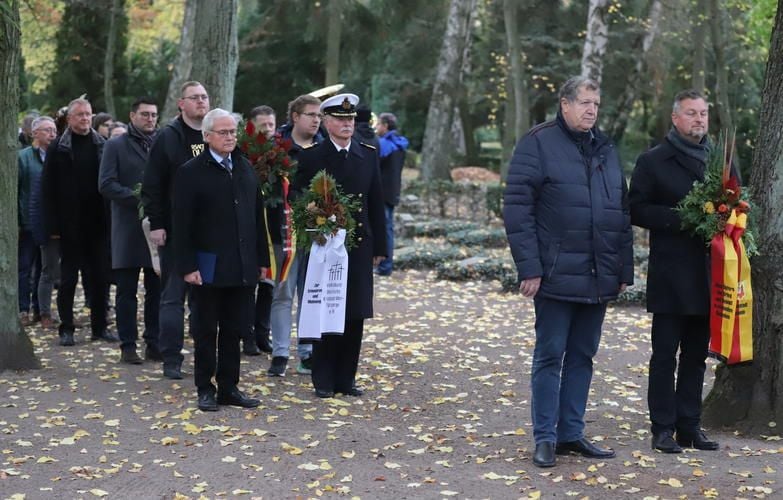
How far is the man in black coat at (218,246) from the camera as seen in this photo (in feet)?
26.3

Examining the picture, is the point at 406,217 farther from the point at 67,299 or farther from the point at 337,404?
the point at 337,404

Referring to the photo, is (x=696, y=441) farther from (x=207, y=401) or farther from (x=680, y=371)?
(x=207, y=401)

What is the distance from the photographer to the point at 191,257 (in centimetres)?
800

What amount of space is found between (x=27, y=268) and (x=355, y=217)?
5314 mm

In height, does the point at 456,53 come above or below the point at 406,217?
above

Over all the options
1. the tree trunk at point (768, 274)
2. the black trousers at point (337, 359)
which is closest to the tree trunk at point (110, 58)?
the black trousers at point (337, 359)

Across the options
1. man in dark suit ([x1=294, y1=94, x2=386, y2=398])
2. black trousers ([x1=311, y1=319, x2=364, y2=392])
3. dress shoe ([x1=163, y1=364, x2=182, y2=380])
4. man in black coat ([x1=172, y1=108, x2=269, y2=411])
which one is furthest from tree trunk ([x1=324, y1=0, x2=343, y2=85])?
man in black coat ([x1=172, y1=108, x2=269, y2=411])

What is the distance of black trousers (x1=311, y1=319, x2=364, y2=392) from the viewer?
8.77 m

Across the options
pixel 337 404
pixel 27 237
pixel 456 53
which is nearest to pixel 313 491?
pixel 337 404

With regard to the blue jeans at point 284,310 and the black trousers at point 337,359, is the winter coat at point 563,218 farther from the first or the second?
the blue jeans at point 284,310

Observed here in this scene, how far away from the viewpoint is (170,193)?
29.5ft

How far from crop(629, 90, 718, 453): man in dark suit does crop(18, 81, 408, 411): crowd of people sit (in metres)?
2.46

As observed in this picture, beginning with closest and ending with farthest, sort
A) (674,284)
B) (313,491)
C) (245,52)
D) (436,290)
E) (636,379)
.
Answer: (313,491) → (674,284) → (636,379) → (436,290) → (245,52)

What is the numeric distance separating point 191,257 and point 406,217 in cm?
1533
